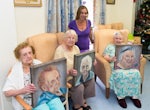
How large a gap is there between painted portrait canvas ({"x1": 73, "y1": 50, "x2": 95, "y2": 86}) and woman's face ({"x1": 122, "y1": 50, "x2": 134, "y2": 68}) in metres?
0.46

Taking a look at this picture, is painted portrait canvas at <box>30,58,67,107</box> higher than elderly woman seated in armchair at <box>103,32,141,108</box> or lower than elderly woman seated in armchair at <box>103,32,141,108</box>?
higher

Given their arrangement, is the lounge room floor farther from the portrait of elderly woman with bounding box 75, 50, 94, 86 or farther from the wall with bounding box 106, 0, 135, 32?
the wall with bounding box 106, 0, 135, 32

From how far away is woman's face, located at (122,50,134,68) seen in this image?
7.93 feet

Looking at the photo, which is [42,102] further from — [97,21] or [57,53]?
[97,21]

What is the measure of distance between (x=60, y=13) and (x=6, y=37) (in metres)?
1.32

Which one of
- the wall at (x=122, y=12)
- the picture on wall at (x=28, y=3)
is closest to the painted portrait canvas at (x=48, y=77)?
the picture on wall at (x=28, y=3)

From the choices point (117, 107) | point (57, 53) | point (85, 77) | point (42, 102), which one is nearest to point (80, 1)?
point (57, 53)

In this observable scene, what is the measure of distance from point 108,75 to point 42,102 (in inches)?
48.5

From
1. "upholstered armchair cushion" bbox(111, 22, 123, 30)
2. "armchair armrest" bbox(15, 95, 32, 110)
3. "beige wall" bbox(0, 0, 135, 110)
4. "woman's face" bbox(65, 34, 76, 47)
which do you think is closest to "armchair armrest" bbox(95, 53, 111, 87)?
"woman's face" bbox(65, 34, 76, 47)

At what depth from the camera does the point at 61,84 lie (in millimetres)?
1838

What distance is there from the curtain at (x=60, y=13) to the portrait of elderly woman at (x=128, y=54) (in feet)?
3.66

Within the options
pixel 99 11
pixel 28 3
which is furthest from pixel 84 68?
pixel 99 11

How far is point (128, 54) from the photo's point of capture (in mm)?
2420

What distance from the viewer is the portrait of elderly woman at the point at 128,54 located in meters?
2.41
